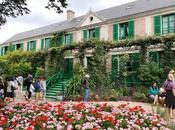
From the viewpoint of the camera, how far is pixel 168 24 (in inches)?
834

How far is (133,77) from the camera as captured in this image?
2066cm

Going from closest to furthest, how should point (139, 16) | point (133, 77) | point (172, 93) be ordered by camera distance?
point (172, 93)
point (133, 77)
point (139, 16)

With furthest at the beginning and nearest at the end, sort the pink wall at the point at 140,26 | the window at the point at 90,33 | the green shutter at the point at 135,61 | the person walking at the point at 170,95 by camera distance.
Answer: the window at the point at 90,33
the pink wall at the point at 140,26
the green shutter at the point at 135,61
the person walking at the point at 170,95

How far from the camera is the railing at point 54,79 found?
77.4 feet

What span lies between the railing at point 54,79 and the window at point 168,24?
31.3 feet

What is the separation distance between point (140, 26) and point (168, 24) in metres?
2.40

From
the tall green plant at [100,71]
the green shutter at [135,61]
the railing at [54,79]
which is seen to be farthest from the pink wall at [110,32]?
the railing at [54,79]

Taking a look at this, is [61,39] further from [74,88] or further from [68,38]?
[74,88]

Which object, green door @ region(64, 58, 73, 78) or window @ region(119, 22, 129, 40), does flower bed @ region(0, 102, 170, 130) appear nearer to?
window @ region(119, 22, 129, 40)

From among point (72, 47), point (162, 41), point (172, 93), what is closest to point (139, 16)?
point (162, 41)

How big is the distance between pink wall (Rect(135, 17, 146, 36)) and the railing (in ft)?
24.6

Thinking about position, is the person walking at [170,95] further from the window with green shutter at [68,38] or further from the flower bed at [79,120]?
the window with green shutter at [68,38]

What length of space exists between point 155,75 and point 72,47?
324 inches

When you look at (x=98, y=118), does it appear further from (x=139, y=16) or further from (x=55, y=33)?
(x=55, y=33)
